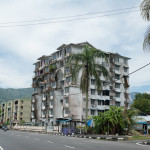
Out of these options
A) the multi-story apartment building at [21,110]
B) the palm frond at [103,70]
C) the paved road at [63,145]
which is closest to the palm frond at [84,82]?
the palm frond at [103,70]

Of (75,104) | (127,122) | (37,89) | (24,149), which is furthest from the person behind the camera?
(37,89)

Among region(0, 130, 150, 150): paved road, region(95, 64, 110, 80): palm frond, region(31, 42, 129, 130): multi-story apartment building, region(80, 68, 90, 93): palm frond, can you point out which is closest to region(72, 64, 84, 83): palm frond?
region(80, 68, 90, 93): palm frond

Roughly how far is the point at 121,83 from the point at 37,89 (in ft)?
87.4

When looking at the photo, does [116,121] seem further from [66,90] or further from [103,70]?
[66,90]

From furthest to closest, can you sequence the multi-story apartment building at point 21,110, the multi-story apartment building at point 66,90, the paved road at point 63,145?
1. the multi-story apartment building at point 21,110
2. the multi-story apartment building at point 66,90
3. the paved road at point 63,145

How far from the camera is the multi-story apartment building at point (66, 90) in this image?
201 ft

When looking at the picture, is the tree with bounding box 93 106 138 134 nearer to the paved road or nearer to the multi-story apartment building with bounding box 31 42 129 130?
the paved road

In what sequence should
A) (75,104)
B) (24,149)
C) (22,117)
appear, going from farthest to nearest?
1. (22,117)
2. (75,104)
3. (24,149)

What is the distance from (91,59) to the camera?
33.2m

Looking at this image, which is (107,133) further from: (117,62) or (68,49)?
(117,62)

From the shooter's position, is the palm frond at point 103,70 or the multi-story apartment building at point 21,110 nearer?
the palm frond at point 103,70

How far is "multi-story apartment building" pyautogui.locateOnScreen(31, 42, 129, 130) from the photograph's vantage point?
6131 centimetres

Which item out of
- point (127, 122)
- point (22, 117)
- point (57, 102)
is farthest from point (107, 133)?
point (22, 117)

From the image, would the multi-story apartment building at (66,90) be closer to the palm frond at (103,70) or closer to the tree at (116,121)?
the palm frond at (103,70)
